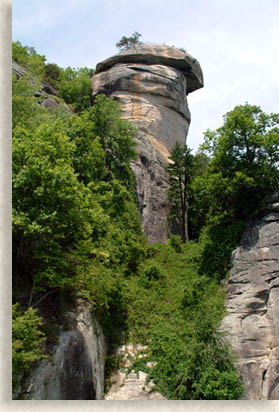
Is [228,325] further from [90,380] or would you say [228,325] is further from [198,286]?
[90,380]

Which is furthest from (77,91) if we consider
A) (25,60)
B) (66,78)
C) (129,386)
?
(129,386)

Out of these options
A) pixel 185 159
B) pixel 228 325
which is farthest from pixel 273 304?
pixel 185 159

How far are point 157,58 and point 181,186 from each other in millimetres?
11156

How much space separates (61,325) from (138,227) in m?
8.80

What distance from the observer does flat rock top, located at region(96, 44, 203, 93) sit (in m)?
30.3

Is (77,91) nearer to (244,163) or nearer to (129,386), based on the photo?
(244,163)

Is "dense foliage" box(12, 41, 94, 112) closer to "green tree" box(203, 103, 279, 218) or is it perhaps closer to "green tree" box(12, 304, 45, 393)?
"green tree" box(203, 103, 279, 218)

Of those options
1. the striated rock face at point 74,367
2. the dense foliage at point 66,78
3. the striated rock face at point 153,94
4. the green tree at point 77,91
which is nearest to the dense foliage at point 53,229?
the striated rock face at point 74,367

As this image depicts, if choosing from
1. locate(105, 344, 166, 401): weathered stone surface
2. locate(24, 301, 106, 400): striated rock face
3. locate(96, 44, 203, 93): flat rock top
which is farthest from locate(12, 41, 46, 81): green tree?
locate(105, 344, 166, 401): weathered stone surface

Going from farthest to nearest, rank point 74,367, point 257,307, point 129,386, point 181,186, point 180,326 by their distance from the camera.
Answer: point 181,186, point 257,307, point 180,326, point 129,386, point 74,367

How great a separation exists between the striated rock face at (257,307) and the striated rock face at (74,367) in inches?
203

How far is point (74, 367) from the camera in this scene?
12008 millimetres

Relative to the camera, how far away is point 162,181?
2559cm

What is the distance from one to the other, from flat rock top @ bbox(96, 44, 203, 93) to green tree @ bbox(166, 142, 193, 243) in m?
8.89
